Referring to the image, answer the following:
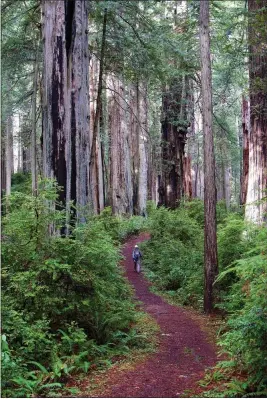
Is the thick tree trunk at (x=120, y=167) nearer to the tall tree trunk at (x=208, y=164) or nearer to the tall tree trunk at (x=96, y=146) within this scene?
the tall tree trunk at (x=96, y=146)

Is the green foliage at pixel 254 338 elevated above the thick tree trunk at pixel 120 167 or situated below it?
below

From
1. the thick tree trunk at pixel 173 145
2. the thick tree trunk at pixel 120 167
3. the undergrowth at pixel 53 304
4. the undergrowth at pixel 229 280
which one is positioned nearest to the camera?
the undergrowth at pixel 229 280

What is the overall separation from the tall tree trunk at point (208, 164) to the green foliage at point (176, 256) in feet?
4.23

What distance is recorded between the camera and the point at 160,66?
13.0 m

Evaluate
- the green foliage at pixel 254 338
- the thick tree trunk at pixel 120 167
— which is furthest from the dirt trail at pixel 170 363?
the thick tree trunk at pixel 120 167

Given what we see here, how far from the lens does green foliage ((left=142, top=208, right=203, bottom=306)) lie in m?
10.8

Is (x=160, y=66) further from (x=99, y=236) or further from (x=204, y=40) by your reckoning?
(x=99, y=236)

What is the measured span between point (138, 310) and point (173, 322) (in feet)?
3.37

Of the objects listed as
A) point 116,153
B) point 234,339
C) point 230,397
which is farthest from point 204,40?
point 116,153

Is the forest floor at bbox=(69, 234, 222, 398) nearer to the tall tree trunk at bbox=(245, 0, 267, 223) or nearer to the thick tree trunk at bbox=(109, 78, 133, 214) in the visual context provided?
the tall tree trunk at bbox=(245, 0, 267, 223)

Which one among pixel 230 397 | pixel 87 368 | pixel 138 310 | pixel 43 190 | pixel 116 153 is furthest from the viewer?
pixel 116 153

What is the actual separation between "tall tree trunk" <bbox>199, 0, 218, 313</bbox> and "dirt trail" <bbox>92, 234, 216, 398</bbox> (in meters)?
1.10

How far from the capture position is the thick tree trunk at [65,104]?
8312 millimetres

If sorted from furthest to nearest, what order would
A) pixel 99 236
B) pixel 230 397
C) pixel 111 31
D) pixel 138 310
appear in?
1. pixel 111 31
2. pixel 138 310
3. pixel 99 236
4. pixel 230 397
